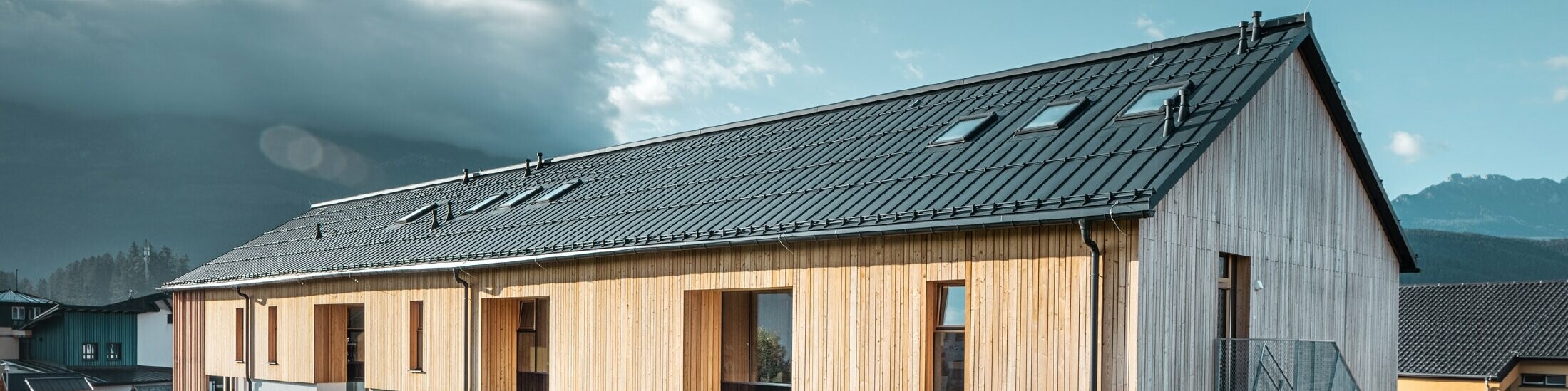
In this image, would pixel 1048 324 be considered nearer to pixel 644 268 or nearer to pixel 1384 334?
pixel 644 268

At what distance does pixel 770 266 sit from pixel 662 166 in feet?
21.1

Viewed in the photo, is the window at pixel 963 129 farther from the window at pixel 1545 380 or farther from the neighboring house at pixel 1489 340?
the window at pixel 1545 380

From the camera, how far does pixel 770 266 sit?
1352 cm

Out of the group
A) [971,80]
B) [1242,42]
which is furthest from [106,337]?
[1242,42]

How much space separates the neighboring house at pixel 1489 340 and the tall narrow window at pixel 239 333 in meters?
33.2

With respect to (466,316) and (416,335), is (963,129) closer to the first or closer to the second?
(466,316)

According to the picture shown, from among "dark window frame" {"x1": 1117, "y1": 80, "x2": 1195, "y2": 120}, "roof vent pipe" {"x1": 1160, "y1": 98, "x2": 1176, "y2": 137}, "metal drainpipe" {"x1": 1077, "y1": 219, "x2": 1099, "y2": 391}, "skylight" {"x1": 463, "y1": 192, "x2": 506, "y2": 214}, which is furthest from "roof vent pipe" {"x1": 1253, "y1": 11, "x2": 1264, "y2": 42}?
"skylight" {"x1": 463, "y1": 192, "x2": 506, "y2": 214}

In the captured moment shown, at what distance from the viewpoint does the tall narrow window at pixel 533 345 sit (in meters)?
18.6

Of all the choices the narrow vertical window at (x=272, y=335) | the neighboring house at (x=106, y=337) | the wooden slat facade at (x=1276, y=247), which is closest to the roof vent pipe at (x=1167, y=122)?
the wooden slat facade at (x=1276, y=247)

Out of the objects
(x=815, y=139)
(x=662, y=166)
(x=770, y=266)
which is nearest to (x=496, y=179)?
(x=662, y=166)

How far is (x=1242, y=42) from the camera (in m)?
13.1

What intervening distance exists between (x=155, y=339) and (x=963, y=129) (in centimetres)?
5418

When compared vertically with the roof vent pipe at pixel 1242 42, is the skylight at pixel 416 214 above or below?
below

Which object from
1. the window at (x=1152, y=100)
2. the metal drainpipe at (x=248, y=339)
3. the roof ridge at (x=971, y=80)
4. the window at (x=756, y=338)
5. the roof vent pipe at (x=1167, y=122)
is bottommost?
the metal drainpipe at (x=248, y=339)
